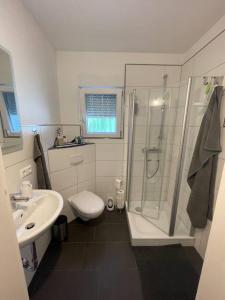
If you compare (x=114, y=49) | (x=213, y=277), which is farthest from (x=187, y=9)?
(x=213, y=277)

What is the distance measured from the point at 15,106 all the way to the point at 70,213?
62.9 inches

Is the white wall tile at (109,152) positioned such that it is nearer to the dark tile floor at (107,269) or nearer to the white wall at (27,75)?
the white wall at (27,75)

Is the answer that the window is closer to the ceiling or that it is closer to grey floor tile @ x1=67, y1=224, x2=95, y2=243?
the ceiling

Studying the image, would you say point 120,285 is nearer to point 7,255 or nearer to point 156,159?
point 7,255

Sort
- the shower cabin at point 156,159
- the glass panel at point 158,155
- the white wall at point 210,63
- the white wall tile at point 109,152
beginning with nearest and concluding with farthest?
1. the white wall at point 210,63
2. the shower cabin at point 156,159
3. the glass panel at point 158,155
4. the white wall tile at point 109,152

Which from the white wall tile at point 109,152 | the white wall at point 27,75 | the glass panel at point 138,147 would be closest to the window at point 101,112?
the white wall tile at point 109,152

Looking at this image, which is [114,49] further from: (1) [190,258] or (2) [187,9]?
(1) [190,258]

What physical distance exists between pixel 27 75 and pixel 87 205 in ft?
5.19

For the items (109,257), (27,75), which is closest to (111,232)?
(109,257)

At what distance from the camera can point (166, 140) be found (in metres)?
2.21

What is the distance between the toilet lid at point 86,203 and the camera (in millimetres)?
1847

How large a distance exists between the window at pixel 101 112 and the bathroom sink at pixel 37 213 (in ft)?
4.26

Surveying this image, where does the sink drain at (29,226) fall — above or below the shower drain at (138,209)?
above

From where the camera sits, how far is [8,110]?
113 centimetres
